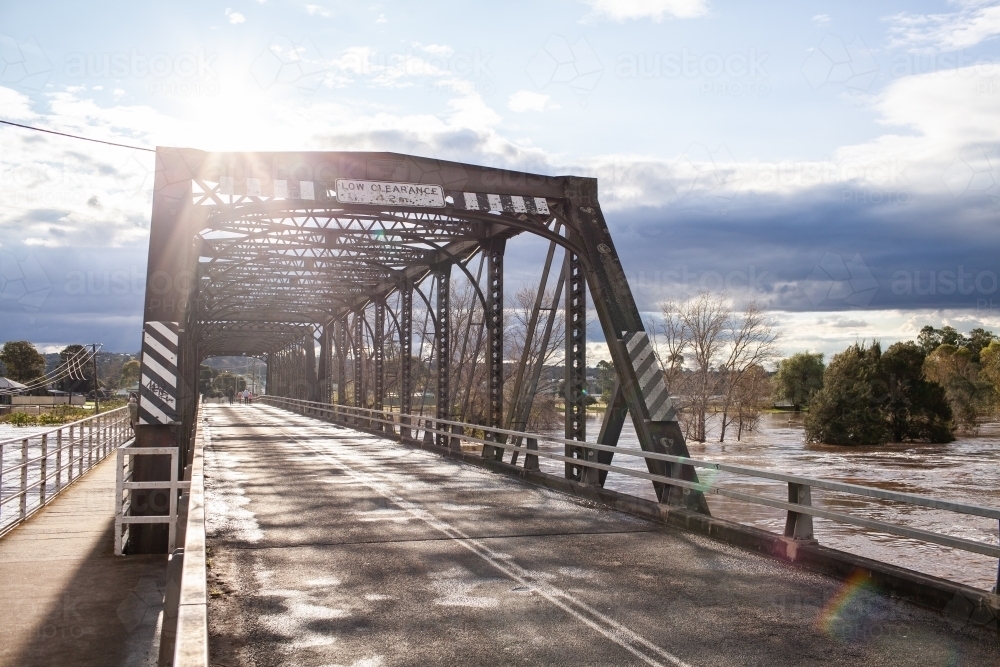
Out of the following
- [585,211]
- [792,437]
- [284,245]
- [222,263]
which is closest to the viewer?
[585,211]

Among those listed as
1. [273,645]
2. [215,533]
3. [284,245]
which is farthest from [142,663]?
[284,245]

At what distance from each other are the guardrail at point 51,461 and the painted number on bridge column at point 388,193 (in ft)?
20.9

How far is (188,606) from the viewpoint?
5922 millimetres

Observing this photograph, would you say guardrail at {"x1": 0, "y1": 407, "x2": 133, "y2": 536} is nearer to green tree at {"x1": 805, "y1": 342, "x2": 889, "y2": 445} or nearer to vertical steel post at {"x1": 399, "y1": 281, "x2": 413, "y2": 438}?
→ vertical steel post at {"x1": 399, "y1": 281, "x2": 413, "y2": 438}

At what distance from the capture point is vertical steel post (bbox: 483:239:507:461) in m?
21.9

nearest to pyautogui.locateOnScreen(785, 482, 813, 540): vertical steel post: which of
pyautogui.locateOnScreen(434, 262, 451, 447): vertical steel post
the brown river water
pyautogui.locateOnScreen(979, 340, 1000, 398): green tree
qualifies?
the brown river water

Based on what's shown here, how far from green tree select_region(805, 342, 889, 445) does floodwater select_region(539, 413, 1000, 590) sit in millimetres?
1329

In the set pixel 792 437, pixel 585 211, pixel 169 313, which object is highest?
pixel 585 211

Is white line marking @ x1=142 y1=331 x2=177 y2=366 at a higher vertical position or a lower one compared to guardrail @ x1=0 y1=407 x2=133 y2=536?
higher

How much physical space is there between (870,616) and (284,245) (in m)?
22.2

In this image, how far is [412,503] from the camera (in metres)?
14.6

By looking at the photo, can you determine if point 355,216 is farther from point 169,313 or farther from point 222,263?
point 222,263

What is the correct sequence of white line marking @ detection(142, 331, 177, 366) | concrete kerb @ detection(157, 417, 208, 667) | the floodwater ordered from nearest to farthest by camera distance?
concrete kerb @ detection(157, 417, 208, 667) < white line marking @ detection(142, 331, 177, 366) < the floodwater

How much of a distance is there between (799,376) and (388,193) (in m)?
101
